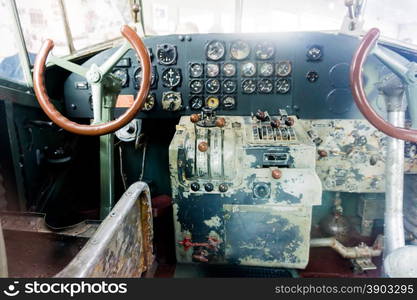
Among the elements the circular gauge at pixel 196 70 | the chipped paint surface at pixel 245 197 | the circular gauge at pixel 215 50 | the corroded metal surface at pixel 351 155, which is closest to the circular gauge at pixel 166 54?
the circular gauge at pixel 196 70

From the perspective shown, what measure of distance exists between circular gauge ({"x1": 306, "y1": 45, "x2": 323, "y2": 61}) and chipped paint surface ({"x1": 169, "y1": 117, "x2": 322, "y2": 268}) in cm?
74

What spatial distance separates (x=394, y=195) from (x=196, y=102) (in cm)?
153

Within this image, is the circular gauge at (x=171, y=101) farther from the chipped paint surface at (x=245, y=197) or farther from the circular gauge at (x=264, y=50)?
the circular gauge at (x=264, y=50)

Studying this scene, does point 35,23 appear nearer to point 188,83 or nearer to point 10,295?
point 188,83

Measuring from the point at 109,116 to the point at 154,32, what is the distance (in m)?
1.10

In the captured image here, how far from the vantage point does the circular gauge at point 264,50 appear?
2.02 m

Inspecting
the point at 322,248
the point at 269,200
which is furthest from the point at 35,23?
the point at 322,248

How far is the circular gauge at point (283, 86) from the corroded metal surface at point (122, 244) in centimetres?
146

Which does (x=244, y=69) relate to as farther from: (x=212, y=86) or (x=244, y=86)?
(x=212, y=86)

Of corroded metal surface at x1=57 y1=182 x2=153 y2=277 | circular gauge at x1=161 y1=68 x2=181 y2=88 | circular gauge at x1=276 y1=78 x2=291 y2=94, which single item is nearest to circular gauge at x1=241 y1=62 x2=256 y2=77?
circular gauge at x1=276 y1=78 x2=291 y2=94

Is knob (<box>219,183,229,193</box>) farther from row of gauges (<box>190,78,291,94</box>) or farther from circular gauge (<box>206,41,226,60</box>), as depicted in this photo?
circular gauge (<box>206,41,226,60</box>)

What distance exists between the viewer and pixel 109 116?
5.08 feet

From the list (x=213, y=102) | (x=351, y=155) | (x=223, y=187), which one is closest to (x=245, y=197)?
(x=223, y=187)

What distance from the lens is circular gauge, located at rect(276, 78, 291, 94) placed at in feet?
6.77
